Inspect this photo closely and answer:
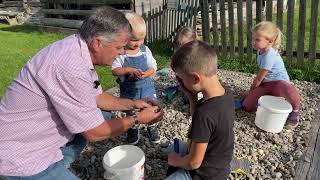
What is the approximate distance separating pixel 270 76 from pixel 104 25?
282cm

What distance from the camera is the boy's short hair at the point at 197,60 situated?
2.35 m

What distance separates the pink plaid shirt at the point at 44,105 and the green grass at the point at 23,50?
3.26 m

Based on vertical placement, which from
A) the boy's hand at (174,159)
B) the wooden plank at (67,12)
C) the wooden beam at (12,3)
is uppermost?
the wooden beam at (12,3)

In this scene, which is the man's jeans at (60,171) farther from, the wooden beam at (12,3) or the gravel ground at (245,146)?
the wooden beam at (12,3)

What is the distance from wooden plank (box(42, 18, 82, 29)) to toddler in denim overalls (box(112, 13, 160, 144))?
6.91 meters

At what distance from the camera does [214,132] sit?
246 centimetres

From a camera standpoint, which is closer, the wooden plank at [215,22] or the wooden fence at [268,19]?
the wooden fence at [268,19]

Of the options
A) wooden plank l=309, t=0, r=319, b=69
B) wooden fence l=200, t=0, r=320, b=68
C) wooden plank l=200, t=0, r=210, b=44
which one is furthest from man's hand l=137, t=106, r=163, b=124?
wooden plank l=200, t=0, r=210, b=44

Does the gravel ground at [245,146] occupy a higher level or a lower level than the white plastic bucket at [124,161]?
lower

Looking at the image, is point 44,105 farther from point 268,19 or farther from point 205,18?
point 205,18

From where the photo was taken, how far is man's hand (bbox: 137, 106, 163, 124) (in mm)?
2871

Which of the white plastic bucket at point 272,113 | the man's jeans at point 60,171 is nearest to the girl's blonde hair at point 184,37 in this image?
the white plastic bucket at point 272,113

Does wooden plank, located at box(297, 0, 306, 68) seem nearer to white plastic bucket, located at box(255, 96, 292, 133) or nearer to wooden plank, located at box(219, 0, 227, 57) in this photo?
wooden plank, located at box(219, 0, 227, 57)

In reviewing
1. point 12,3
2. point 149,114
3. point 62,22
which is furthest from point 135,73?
point 12,3
